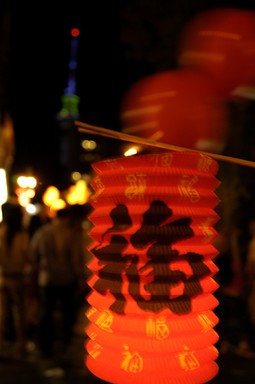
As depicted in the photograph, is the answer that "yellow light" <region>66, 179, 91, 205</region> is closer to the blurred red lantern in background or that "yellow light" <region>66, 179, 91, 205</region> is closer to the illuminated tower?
the blurred red lantern in background

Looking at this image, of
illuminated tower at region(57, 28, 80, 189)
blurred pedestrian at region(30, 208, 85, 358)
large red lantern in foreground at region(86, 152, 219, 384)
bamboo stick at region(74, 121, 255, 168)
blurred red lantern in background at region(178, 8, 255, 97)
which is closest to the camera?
large red lantern in foreground at region(86, 152, 219, 384)

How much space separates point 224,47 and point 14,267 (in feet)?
15.1

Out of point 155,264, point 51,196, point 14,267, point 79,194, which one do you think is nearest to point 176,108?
point 155,264

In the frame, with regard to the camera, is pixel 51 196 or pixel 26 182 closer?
pixel 26 182

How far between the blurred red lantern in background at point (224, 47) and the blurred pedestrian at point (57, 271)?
150 inches

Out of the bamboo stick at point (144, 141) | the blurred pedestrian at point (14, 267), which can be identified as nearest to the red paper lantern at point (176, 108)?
the bamboo stick at point (144, 141)

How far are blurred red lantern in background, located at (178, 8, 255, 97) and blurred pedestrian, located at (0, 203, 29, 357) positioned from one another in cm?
410

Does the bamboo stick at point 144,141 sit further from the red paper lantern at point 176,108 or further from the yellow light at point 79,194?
the yellow light at point 79,194

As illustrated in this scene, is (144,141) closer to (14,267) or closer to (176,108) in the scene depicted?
(176,108)

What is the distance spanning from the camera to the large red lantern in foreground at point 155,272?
2.60 m

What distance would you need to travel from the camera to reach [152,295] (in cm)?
261

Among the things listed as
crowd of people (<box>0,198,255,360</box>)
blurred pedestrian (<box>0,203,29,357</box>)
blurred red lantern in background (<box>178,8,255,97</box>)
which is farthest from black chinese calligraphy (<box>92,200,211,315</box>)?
blurred pedestrian (<box>0,203,29,357</box>)

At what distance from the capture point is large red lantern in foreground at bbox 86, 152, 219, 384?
2600 millimetres

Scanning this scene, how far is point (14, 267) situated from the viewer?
692 centimetres
